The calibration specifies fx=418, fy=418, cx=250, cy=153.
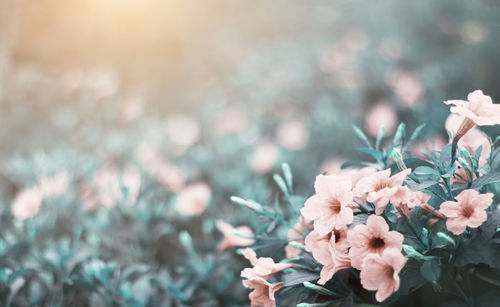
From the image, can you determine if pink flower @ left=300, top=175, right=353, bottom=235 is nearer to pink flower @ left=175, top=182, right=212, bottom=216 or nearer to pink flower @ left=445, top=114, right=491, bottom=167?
pink flower @ left=445, top=114, right=491, bottom=167

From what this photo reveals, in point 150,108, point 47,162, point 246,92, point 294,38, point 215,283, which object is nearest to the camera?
point 215,283

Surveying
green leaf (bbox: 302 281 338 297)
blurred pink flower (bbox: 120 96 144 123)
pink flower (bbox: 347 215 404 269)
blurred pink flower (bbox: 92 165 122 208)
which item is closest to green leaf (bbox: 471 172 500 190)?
pink flower (bbox: 347 215 404 269)

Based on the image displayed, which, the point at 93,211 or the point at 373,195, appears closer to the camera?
the point at 373,195

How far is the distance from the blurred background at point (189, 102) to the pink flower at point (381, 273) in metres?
0.75

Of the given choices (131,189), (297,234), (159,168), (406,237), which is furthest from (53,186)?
(406,237)

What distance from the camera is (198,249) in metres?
1.80

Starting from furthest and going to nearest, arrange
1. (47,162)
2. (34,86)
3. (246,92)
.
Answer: (246,92), (34,86), (47,162)

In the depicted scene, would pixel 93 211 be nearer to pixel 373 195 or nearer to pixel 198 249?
pixel 198 249

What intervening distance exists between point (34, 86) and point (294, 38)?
10.8 feet

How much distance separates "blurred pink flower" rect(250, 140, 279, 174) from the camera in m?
2.79

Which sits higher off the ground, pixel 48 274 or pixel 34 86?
pixel 48 274

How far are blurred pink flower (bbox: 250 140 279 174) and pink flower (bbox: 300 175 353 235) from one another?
1810mm

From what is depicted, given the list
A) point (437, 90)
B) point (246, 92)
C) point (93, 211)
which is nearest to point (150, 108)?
point (246, 92)

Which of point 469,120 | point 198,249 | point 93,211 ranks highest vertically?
point 469,120
